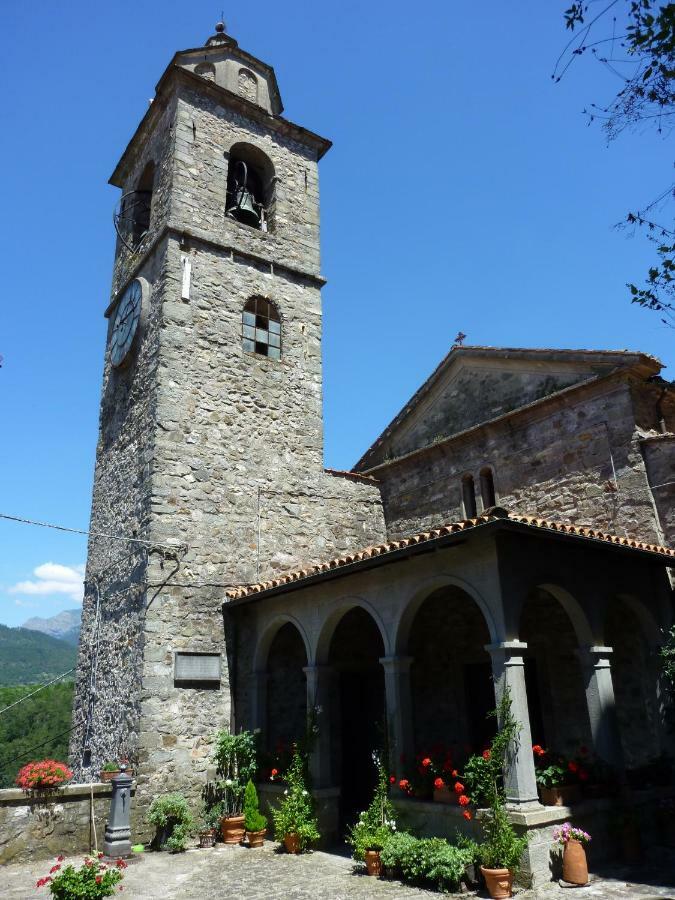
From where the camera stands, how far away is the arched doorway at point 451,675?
35.6 feet

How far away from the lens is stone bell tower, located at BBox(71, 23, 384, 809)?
34.5 feet

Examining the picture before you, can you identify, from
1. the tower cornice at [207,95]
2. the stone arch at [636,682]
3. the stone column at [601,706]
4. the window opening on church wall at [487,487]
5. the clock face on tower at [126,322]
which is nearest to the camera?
the stone column at [601,706]

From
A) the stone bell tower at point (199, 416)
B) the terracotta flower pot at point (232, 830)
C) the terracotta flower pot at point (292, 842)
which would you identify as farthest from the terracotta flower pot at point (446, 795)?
the stone bell tower at point (199, 416)

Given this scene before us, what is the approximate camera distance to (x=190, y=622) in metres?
10.7

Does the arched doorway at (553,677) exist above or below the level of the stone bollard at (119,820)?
above

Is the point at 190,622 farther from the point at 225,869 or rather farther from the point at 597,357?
the point at 597,357

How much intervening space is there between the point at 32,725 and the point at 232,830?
4615 centimetres

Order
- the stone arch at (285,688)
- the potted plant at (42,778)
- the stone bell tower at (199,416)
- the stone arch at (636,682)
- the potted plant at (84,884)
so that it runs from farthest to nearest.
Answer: the stone arch at (285,688) < the stone bell tower at (199,416) < the stone arch at (636,682) < the potted plant at (42,778) < the potted plant at (84,884)

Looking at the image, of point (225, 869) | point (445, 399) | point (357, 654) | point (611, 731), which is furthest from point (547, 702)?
point (445, 399)

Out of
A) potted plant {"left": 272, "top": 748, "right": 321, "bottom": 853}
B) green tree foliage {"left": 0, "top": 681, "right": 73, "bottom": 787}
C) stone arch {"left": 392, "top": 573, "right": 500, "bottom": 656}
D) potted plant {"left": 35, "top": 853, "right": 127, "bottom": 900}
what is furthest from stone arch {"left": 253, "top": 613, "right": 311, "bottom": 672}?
green tree foliage {"left": 0, "top": 681, "right": 73, "bottom": 787}

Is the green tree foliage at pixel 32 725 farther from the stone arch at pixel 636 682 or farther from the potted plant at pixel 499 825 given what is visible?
the potted plant at pixel 499 825

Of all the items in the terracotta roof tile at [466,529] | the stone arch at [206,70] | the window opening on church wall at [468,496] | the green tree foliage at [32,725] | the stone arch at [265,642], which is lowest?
the green tree foliage at [32,725]

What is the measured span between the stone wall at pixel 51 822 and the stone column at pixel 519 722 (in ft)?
18.4

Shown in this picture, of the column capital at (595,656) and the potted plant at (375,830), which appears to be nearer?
the potted plant at (375,830)
